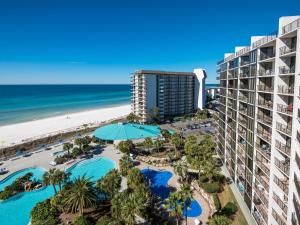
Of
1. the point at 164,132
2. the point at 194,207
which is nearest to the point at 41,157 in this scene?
the point at 164,132

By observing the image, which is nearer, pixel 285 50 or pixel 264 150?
pixel 285 50

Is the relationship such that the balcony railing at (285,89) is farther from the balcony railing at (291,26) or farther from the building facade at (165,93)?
the building facade at (165,93)

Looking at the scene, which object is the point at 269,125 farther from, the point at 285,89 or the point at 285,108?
the point at 285,89

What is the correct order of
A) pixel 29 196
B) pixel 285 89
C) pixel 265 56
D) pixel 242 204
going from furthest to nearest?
pixel 29 196, pixel 242 204, pixel 265 56, pixel 285 89

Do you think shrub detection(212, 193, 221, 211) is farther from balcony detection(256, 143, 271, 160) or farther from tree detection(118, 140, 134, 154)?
tree detection(118, 140, 134, 154)

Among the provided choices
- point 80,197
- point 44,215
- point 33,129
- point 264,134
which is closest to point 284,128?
point 264,134
